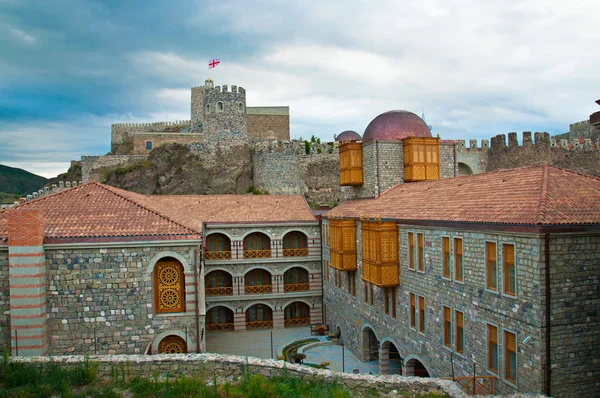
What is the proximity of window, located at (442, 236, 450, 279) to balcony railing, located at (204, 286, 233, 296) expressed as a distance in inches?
673

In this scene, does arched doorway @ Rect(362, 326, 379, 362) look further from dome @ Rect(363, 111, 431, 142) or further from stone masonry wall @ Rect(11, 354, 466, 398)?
stone masonry wall @ Rect(11, 354, 466, 398)

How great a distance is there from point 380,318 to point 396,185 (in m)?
7.84

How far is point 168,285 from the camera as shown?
16125 mm

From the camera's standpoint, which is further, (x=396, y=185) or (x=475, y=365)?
(x=396, y=185)

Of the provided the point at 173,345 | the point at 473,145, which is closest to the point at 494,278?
the point at 173,345

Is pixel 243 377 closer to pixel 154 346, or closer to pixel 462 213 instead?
pixel 154 346

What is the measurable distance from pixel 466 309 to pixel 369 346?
8.89 metres

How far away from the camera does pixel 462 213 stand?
14.2m

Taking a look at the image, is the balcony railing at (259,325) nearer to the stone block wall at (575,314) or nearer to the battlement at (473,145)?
the stone block wall at (575,314)

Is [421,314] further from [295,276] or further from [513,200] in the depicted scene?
[295,276]

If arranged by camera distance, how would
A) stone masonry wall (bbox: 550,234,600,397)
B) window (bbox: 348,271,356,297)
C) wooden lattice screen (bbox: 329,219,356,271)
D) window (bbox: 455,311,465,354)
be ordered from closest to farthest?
stone masonry wall (bbox: 550,234,600,397)
window (bbox: 455,311,465,354)
wooden lattice screen (bbox: 329,219,356,271)
window (bbox: 348,271,356,297)

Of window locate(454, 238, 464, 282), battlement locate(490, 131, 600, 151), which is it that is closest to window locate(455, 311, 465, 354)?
window locate(454, 238, 464, 282)

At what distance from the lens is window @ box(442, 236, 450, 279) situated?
48.5 feet

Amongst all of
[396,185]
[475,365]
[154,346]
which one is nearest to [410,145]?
[396,185]
